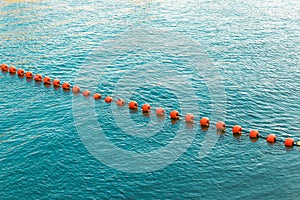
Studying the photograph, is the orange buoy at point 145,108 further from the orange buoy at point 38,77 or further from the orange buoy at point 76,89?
the orange buoy at point 38,77

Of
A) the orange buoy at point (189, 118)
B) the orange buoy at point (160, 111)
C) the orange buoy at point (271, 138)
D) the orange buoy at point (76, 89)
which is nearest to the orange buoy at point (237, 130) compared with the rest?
the orange buoy at point (271, 138)

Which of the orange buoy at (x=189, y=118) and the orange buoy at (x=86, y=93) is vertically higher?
the orange buoy at (x=86, y=93)

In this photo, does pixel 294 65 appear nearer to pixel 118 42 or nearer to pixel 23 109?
pixel 118 42

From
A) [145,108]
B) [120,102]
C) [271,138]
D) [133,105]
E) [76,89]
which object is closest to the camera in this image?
[271,138]

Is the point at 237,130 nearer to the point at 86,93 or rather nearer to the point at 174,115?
the point at 174,115

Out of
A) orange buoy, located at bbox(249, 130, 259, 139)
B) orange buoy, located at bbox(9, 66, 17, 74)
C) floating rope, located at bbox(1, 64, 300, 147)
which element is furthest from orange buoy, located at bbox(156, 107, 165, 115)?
orange buoy, located at bbox(9, 66, 17, 74)

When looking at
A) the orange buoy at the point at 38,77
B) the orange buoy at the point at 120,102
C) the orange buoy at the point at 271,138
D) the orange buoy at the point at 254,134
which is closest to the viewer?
the orange buoy at the point at 271,138

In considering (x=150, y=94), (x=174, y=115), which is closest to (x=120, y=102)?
(x=150, y=94)

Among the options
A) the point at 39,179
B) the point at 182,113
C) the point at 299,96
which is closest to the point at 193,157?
the point at 182,113

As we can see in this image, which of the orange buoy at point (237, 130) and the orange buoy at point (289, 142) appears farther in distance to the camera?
the orange buoy at point (237, 130)

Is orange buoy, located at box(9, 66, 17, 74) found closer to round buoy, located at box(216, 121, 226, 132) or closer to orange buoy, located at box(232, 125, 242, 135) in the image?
round buoy, located at box(216, 121, 226, 132)
